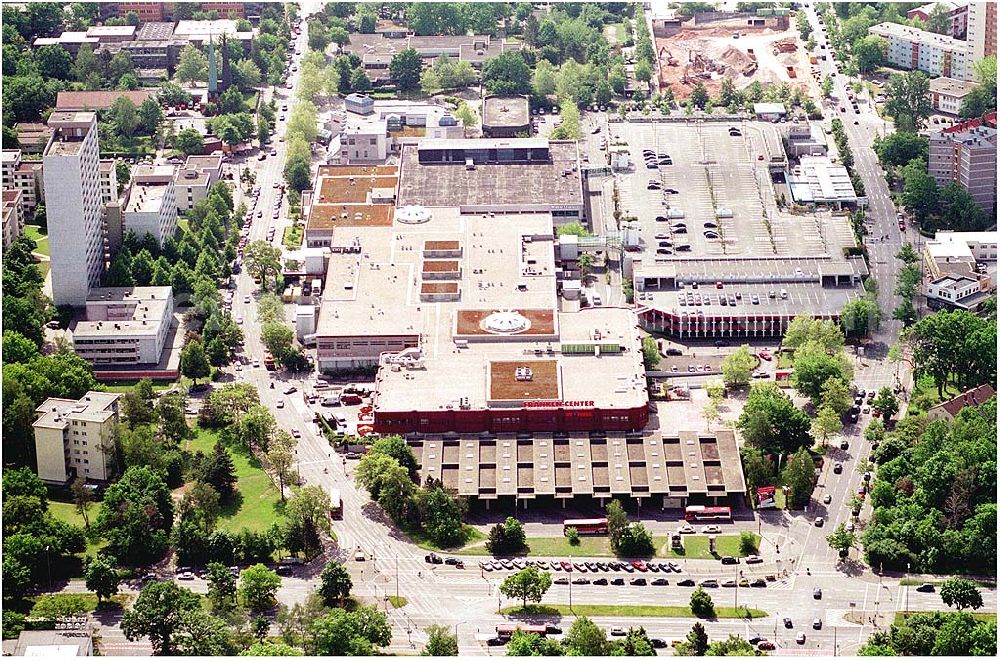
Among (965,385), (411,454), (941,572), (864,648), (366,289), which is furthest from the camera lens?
(366,289)

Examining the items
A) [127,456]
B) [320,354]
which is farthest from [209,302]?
[127,456]

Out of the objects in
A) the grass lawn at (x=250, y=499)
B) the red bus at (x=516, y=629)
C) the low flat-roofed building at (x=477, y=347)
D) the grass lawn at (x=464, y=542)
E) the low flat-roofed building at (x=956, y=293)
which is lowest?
the red bus at (x=516, y=629)

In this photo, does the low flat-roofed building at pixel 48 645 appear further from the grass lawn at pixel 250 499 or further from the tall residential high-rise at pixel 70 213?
the tall residential high-rise at pixel 70 213

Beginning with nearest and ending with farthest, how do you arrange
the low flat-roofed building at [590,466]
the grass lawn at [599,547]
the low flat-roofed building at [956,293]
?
the grass lawn at [599,547]
the low flat-roofed building at [590,466]
the low flat-roofed building at [956,293]

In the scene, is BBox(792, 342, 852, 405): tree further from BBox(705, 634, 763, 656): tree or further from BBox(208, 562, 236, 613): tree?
BBox(208, 562, 236, 613): tree

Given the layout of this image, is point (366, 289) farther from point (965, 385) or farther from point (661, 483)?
point (965, 385)

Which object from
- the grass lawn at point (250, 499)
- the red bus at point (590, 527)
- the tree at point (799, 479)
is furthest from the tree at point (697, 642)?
the grass lawn at point (250, 499)
